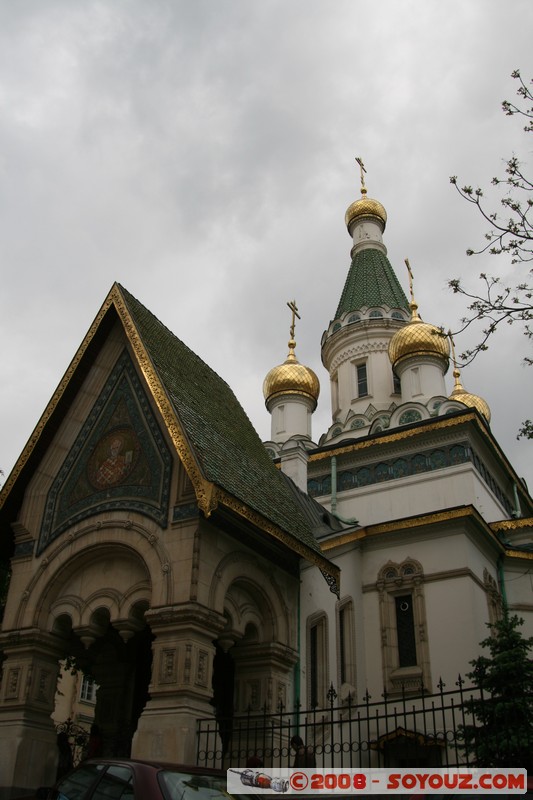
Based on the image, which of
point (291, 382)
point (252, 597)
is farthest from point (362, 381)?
point (252, 597)

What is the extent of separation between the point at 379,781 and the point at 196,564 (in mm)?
4501

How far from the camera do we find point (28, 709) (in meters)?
10.7

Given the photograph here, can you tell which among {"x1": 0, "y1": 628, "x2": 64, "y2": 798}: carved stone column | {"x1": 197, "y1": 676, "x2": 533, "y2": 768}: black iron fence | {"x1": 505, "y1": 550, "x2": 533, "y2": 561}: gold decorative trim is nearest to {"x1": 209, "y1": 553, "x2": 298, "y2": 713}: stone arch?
{"x1": 197, "y1": 676, "x2": 533, "y2": 768}: black iron fence

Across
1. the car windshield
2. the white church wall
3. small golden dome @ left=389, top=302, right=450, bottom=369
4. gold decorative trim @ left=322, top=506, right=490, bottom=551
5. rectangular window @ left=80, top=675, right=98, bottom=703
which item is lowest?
the car windshield

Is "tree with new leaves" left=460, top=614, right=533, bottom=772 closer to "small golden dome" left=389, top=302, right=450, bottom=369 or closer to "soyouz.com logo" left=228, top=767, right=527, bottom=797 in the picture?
"soyouz.com logo" left=228, top=767, right=527, bottom=797

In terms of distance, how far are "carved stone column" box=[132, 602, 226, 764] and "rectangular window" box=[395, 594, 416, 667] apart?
7542 millimetres

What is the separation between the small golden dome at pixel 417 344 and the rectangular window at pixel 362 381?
227cm

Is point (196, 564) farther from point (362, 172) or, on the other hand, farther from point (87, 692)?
point (362, 172)

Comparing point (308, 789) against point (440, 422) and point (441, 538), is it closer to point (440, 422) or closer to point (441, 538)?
point (441, 538)

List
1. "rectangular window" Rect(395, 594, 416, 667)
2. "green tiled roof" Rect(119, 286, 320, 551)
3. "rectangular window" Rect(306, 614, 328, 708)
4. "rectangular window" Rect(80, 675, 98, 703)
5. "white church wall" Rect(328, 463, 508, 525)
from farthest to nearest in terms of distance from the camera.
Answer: "rectangular window" Rect(80, 675, 98, 703), "white church wall" Rect(328, 463, 508, 525), "rectangular window" Rect(395, 594, 416, 667), "rectangular window" Rect(306, 614, 328, 708), "green tiled roof" Rect(119, 286, 320, 551)

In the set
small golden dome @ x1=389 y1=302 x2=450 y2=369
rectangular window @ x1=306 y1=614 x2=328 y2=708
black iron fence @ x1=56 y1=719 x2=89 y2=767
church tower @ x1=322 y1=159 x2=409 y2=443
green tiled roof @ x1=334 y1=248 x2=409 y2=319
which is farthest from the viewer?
green tiled roof @ x1=334 y1=248 x2=409 y2=319

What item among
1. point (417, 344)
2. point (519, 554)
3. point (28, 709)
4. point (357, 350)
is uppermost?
point (357, 350)

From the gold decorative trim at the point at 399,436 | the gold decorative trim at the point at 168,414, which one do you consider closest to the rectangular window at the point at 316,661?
the gold decorative trim at the point at 168,414

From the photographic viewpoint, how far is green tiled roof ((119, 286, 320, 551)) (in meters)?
11.0
